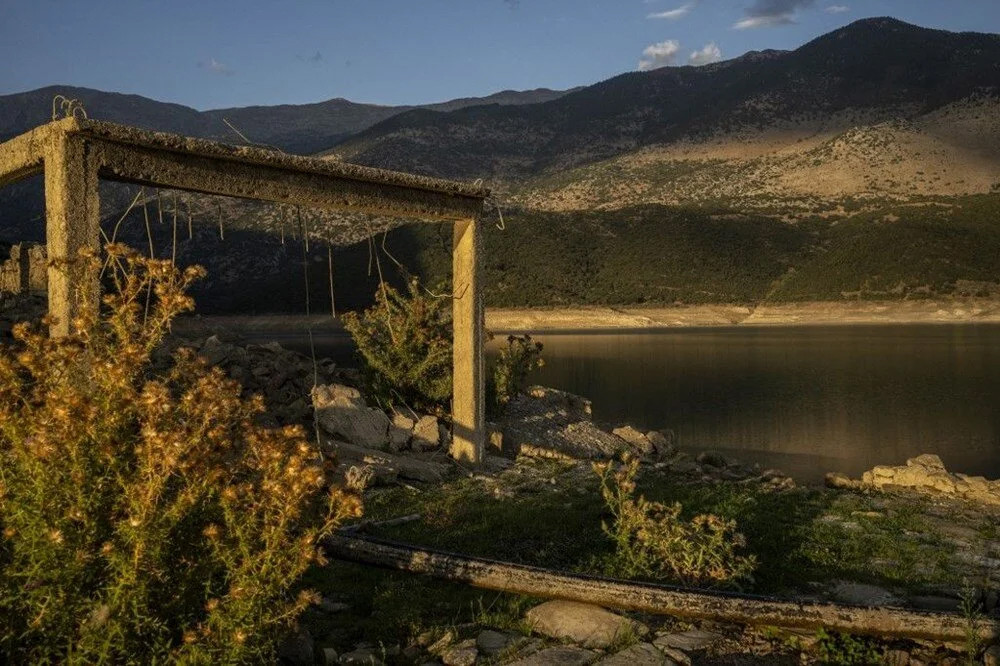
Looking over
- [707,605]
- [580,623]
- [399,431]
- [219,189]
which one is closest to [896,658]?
[707,605]

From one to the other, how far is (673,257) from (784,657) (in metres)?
60.4

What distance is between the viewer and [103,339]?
3.28m

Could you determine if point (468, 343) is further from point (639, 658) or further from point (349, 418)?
point (639, 658)

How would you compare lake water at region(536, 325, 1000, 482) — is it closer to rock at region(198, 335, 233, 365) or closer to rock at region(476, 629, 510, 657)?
rock at region(198, 335, 233, 365)

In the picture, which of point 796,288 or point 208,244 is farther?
point 208,244

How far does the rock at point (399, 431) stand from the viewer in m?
10.2

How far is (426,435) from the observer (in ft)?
35.1

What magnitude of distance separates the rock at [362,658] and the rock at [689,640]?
127 centimetres

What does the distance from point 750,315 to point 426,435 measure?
47.7 metres

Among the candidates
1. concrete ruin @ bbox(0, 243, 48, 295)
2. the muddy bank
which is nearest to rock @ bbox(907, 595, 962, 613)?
concrete ruin @ bbox(0, 243, 48, 295)

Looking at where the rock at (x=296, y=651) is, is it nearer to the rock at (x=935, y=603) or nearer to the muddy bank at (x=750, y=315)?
the rock at (x=935, y=603)

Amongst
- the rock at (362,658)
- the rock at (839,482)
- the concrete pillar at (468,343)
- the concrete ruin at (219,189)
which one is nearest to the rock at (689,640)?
the rock at (362,658)

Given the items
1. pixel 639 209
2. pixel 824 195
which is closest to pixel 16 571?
pixel 639 209

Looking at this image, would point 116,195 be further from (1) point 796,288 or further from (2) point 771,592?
(2) point 771,592
